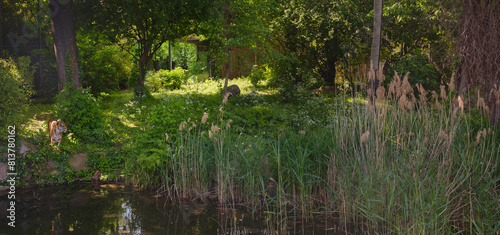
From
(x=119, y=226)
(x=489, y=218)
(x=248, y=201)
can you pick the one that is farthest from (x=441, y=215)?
(x=119, y=226)

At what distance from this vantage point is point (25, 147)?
6621mm

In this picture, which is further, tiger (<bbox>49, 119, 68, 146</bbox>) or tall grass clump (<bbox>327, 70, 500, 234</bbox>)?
tiger (<bbox>49, 119, 68, 146</bbox>)

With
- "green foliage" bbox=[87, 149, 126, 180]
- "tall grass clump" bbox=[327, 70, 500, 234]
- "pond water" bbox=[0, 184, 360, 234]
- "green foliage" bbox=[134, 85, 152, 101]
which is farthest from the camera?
"green foliage" bbox=[134, 85, 152, 101]

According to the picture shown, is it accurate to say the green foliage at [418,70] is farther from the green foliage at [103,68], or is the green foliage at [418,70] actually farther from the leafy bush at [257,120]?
the green foliage at [103,68]

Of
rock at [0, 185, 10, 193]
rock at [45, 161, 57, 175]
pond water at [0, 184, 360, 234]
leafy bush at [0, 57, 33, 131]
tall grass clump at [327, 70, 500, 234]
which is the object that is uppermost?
leafy bush at [0, 57, 33, 131]

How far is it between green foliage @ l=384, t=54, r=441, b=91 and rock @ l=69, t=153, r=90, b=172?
28.9ft

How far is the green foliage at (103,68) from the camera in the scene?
13031 mm

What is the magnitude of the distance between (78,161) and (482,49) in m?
6.87

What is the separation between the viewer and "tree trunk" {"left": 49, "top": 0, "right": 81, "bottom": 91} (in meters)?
9.48

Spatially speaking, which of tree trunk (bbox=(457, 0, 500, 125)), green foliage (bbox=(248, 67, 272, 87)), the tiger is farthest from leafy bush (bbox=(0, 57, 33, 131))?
green foliage (bbox=(248, 67, 272, 87))

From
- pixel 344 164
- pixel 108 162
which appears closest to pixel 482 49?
pixel 344 164

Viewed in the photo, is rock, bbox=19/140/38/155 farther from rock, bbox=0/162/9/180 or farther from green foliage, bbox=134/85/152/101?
green foliage, bbox=134/85/152/101

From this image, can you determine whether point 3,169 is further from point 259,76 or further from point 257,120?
point 259,76

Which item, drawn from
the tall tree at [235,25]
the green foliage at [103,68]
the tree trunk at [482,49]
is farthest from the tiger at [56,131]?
the tree trunk at [482,49]
